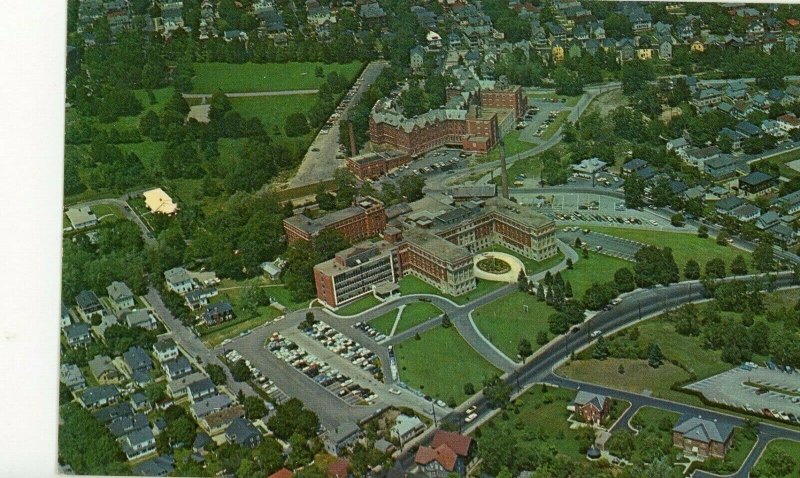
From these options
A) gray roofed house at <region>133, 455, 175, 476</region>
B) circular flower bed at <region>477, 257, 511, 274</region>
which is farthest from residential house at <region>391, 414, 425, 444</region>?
circular flower bed at <region>477, 257, 511, 274</region>

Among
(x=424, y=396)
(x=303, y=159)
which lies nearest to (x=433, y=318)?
(x=424, y=396)

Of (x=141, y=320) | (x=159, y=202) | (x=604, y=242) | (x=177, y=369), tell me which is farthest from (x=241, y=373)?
(x=604, y=242)

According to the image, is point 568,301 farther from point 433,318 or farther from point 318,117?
point 318,117

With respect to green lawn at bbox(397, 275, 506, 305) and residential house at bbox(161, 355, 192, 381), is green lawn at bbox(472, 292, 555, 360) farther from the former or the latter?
residential house at bbox(161, 355, 192, 381)

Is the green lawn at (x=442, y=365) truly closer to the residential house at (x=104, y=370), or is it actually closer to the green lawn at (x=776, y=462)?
the green lawn at (x=776, y=462)

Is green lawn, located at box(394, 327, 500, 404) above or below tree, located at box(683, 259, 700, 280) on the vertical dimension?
below

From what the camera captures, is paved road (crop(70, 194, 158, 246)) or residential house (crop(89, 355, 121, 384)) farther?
paved road (crop(70, 194, 158, 246))
